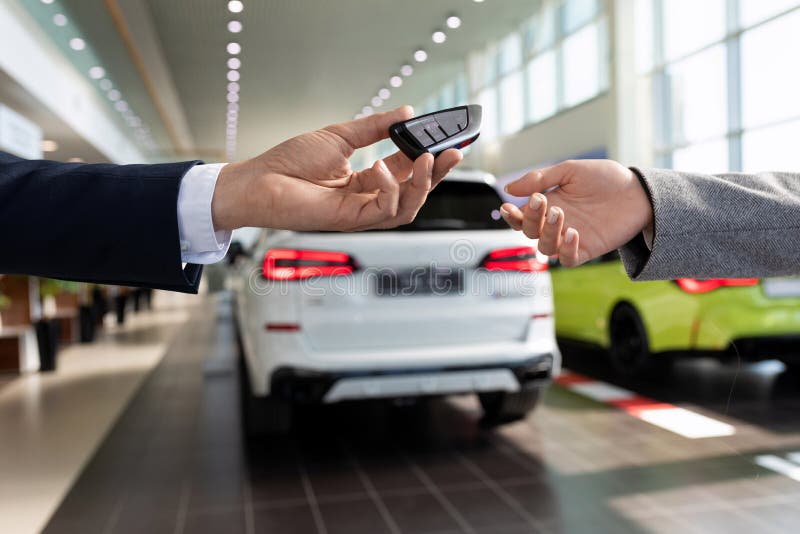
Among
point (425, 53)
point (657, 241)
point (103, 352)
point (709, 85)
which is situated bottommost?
point (103, 352)

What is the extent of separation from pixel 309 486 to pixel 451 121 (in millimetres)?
2217

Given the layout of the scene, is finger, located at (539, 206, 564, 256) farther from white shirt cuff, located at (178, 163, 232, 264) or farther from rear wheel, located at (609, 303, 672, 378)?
rear wheel, located at (609, 303, 672, 378)

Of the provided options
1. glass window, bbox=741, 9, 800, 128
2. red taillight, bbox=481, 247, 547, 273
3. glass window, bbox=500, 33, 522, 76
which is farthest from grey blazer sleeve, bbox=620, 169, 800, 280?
red taillight, bbox=481, 247, 547, 273

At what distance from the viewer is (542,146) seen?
5.06 ft

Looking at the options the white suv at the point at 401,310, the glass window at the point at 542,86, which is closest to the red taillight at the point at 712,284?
the white suv at the point at 401,310

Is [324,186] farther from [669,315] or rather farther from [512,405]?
[669,315]

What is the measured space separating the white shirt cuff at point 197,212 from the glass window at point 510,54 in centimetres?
81

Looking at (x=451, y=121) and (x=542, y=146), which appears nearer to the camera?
(x=451, y=121)

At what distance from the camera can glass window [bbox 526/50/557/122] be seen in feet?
4.85

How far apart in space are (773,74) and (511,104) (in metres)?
0.58

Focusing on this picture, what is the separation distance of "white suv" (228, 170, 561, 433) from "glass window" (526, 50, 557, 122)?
37.6 inches

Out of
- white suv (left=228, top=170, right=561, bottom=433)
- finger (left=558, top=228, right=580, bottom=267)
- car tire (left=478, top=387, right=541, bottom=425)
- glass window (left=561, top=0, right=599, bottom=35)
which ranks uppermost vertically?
glass window (left=561, top=0, right=599, bottom=35)

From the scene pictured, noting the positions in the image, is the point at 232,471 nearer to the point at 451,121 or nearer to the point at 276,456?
the point at 276,456

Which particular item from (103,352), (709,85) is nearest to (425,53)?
(709,85)
